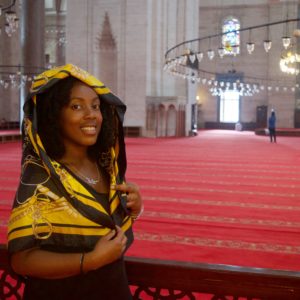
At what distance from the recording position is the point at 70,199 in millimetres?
1260

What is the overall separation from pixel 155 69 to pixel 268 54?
10076mm

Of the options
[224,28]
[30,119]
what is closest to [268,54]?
[224,28]

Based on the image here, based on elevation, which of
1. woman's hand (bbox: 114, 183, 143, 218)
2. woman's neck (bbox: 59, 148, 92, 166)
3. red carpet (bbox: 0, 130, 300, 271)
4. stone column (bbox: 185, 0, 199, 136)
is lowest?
red carpet (bbox: 0, 130, 300, 271)

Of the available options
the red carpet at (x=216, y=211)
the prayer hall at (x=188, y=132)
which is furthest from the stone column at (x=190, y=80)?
the red carpet at (x=216, y=211)

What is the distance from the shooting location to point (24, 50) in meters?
14.5

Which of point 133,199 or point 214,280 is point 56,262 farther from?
point 214,280

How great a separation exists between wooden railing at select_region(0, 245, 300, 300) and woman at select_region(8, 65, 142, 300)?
325 mm

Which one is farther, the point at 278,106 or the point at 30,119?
the point at 278,106

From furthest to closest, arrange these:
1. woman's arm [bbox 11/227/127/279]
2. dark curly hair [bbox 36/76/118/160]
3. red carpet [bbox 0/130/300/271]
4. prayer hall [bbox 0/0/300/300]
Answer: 1. red carpet [bbox 0/130/300/271]
2. prayer hall [bbox 0/0/300/300]
3. dark curly hair [bbox 36/76/118/160]
4. woman's arm [bbox 11/227/127/279]

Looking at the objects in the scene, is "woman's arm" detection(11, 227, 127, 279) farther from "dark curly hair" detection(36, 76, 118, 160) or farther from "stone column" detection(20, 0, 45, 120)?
"stone column" detection(20, 0, 45, 120)

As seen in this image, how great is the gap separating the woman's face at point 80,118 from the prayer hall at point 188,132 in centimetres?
9

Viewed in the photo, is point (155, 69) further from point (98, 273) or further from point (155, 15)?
point (98, 273)

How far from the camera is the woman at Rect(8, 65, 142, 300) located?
1.21m

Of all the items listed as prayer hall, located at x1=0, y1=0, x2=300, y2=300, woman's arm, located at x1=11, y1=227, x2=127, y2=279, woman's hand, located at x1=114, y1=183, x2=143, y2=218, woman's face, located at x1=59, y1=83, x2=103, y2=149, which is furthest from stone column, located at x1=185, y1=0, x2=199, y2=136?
woman's arm, located at x1=11, y1=227, x2=127, y2=279
